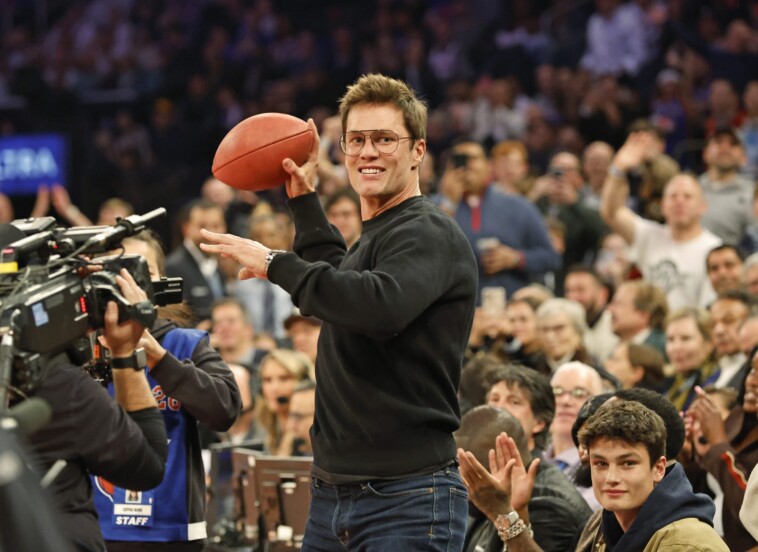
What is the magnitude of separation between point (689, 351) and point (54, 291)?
455 cm

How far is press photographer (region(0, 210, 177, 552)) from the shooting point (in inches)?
122

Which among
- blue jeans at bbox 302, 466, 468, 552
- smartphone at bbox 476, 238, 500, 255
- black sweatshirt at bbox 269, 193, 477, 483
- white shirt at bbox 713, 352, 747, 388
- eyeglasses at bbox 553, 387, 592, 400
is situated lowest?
white shirt at bbox 713, 352, 747, 388

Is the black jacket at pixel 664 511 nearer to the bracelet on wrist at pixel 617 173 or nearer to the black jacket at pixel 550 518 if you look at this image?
the black jacket at pixel 550 518

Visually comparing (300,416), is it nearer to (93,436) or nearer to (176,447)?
(176,447)

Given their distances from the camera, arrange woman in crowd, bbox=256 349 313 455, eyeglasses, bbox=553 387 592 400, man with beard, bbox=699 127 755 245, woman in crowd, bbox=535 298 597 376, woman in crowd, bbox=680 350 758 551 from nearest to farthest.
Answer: woman in crowd, bbox=680 350 758 551, eyeglasses, bbox=553 387 592 400, woman in crowd, bbox=256 349 313 455, woman in crowd, bbox=535 298 597 376, man with beard, bbox=699 127 755 245

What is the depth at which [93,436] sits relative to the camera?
3.42 metres

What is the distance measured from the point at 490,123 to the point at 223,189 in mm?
2892

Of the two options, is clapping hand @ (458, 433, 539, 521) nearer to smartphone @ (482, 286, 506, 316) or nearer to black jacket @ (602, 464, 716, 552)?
black jacket @ (602, 464, 716, 552)

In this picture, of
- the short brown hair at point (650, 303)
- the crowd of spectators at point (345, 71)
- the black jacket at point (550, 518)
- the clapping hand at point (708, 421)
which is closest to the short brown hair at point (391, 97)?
the black jacket at point (550, 518)

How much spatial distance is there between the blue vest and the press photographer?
68 centimetres

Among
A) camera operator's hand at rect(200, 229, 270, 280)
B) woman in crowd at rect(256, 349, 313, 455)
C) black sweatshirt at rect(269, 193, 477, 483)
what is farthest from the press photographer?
woman in crowd at rect(256, 349, 313, 455)

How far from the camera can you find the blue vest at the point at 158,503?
431 cm

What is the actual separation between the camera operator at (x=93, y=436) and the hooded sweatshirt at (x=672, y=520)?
144 cm

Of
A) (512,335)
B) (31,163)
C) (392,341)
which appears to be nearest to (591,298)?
(512,335)
